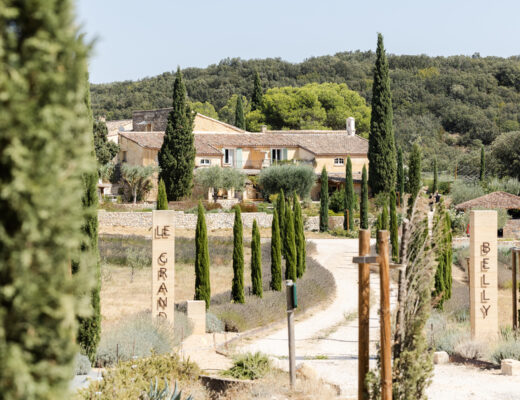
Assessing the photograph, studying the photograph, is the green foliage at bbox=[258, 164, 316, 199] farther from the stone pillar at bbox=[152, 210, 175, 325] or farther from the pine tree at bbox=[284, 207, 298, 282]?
the stone pillar at bbox=[152, 210, 175, 325]

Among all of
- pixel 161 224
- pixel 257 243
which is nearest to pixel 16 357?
pixel 161 224

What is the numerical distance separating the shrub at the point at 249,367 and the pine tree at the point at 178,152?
2999 cm

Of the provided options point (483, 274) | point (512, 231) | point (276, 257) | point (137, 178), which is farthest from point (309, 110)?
point (483, 274)

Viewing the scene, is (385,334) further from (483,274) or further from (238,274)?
(238,274)

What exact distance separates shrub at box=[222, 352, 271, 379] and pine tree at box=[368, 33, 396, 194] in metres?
33.7

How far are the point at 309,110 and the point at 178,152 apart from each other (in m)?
33.9

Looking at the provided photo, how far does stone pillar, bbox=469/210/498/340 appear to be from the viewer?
44.5 ft

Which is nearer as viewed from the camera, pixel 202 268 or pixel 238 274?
pixel 202 268

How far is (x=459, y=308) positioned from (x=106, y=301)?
975 centimetres

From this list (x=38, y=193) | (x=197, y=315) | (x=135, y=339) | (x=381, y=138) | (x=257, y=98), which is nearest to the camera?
(x=38, y=193)

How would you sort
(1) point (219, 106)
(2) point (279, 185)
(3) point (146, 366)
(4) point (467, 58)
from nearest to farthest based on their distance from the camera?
(3) point (146, 366), (2) point (279, 185), (1) point (219, 106), (4) point (467, 58)

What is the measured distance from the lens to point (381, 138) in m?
43.8

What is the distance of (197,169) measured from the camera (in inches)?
1801

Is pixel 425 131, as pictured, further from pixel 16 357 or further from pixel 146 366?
pixel 16 357
